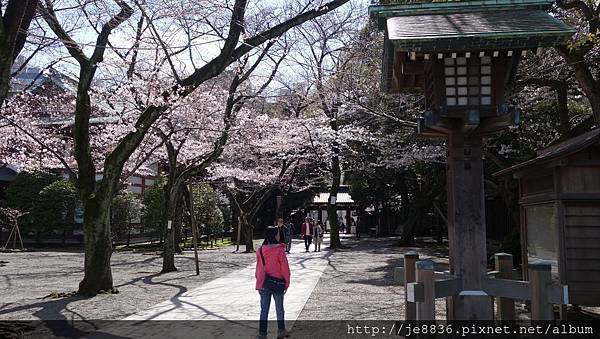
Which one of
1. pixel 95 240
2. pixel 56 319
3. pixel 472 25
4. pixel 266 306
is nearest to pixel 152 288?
pixel 95 240

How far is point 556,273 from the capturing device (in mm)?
7672

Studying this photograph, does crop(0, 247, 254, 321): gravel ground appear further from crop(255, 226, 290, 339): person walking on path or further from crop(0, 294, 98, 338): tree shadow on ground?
crop(255, 226, 290, 339): person walking on path

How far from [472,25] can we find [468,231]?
94.7 inches

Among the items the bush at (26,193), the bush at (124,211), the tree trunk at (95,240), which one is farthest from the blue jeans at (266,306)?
the bush at (26,193)

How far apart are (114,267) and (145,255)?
516 cm

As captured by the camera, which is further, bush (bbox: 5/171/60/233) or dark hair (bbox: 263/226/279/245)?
bush (bbox: 5/171/60/233)

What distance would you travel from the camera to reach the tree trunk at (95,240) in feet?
34.1

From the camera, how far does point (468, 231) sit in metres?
5.89

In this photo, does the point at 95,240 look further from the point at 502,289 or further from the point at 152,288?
the point at 502,289

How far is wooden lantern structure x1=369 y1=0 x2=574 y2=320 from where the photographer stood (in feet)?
17.7

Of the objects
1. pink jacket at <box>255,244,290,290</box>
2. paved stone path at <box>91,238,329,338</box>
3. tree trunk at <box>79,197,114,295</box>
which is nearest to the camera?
pink jacket at <box>255,244,290,290</box>

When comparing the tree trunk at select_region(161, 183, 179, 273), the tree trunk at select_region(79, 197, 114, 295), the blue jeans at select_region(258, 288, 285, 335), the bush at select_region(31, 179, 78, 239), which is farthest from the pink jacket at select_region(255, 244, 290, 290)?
the bush at select_region(31, 179, 78, 239)

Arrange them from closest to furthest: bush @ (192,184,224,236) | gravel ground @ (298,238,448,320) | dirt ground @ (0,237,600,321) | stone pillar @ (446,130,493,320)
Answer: stone pillar @ (446,130,493,320)
gravel ground @ (298,238,448,320)
dirt ground @ (0,237,600,321)
bush @ (192,184,224,236)

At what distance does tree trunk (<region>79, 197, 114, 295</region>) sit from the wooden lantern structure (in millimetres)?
7200
